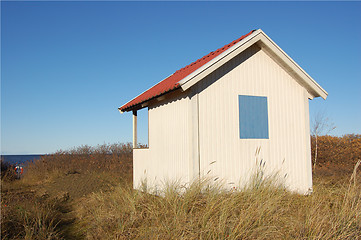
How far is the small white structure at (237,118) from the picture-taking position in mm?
7891

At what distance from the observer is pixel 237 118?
838 cm

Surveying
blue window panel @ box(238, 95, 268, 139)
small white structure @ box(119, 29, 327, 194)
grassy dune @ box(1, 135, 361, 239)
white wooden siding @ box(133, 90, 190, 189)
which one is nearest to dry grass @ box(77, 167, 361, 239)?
grassy dune @ box(1, 135, 361, 239)

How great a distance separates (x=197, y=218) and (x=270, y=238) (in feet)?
4.19

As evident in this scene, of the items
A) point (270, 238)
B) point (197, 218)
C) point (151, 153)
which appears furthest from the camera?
point (151, 153)

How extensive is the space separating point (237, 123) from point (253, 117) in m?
0.60

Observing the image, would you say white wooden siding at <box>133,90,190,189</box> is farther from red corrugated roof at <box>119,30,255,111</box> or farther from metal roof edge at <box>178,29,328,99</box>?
metal roof edge at <box>178,29,328,99</box>

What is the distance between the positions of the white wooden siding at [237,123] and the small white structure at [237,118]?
3 centimetres

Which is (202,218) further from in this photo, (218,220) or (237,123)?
(237,123)

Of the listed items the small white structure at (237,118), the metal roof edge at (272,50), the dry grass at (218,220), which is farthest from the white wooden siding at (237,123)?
the dry grass at (218,220)

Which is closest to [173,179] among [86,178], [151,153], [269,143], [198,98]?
[151,153]

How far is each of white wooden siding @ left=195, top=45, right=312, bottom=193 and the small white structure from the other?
27mm

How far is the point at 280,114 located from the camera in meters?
9.05

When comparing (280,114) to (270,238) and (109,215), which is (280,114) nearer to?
(270,238)

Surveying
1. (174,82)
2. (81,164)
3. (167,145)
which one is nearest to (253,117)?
(174,82)
